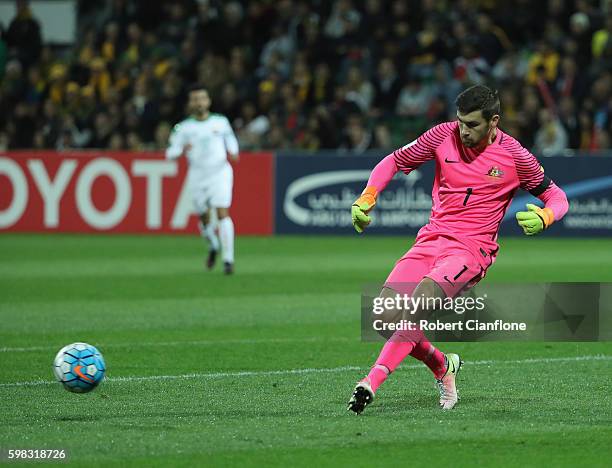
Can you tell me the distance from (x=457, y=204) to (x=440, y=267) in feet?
1.43

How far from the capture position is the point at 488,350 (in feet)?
32.7

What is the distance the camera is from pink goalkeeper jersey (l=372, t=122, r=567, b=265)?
7.30 meters

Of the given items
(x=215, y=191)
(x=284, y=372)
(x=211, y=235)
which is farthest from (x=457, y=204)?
(x=211, y=235)

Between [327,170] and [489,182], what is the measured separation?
1358 cm

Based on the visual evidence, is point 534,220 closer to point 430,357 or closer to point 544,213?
point 544,213

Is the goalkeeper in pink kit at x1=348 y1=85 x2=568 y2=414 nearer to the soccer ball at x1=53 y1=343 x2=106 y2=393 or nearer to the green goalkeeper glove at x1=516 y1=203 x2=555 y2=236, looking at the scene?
the green goalkeeper glove at x1=516 y1=203 x2=555 y2=236

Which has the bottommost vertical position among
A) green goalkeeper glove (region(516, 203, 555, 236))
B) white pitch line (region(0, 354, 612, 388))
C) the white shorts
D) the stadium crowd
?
white pitch line (region(0, 354, 612, 388))

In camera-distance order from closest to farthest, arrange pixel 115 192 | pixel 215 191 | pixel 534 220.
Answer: pixel 534 220
pixel 215 191
pixel 115 192

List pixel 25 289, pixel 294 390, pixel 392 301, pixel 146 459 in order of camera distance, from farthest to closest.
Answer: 1. pixel 25 289
2. pixel 294 390
3. pixel 392 301
4. pixel 146 459

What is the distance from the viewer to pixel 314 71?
2309cm

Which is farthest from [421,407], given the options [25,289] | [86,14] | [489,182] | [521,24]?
[86,14]

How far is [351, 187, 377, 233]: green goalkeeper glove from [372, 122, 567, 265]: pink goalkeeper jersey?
0.19 meters

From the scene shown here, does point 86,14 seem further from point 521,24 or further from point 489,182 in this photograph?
point 489,182

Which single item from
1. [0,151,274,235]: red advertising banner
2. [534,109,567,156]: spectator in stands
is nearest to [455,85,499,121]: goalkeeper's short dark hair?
[534,109,567,156]: spectator in stands
